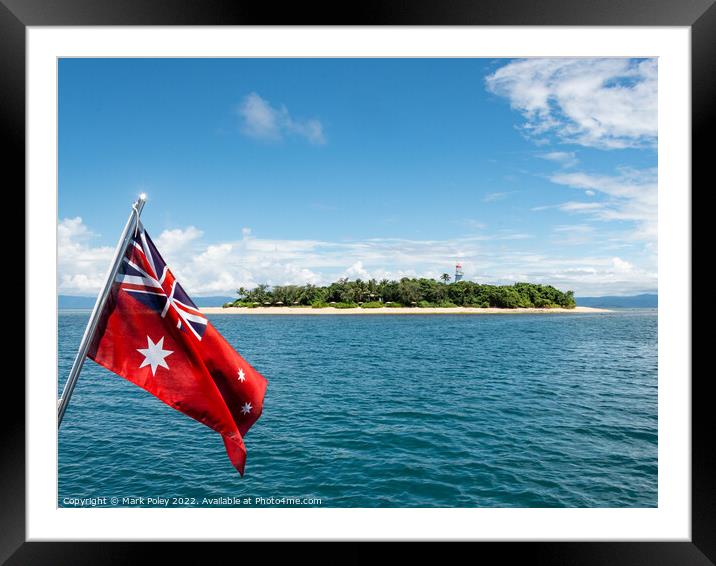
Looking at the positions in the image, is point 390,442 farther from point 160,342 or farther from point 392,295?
point 392,295

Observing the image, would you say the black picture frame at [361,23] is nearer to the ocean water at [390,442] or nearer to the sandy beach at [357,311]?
the ocean water at [390,442]

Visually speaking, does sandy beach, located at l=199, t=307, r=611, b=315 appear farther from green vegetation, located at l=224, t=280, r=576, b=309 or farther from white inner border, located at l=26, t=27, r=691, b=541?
white inner border, located at l=26, t=27, r=691, b=541

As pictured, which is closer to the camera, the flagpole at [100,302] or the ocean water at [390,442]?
the flagpole at [100,302]

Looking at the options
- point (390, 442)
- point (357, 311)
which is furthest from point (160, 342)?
point (357, 311)

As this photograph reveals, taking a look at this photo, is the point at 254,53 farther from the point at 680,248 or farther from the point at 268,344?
the point at 268,344

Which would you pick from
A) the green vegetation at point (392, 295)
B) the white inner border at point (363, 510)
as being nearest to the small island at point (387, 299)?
the green vegetation at point (392, 295)

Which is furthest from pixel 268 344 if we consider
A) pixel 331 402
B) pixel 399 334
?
pixel 331 402
